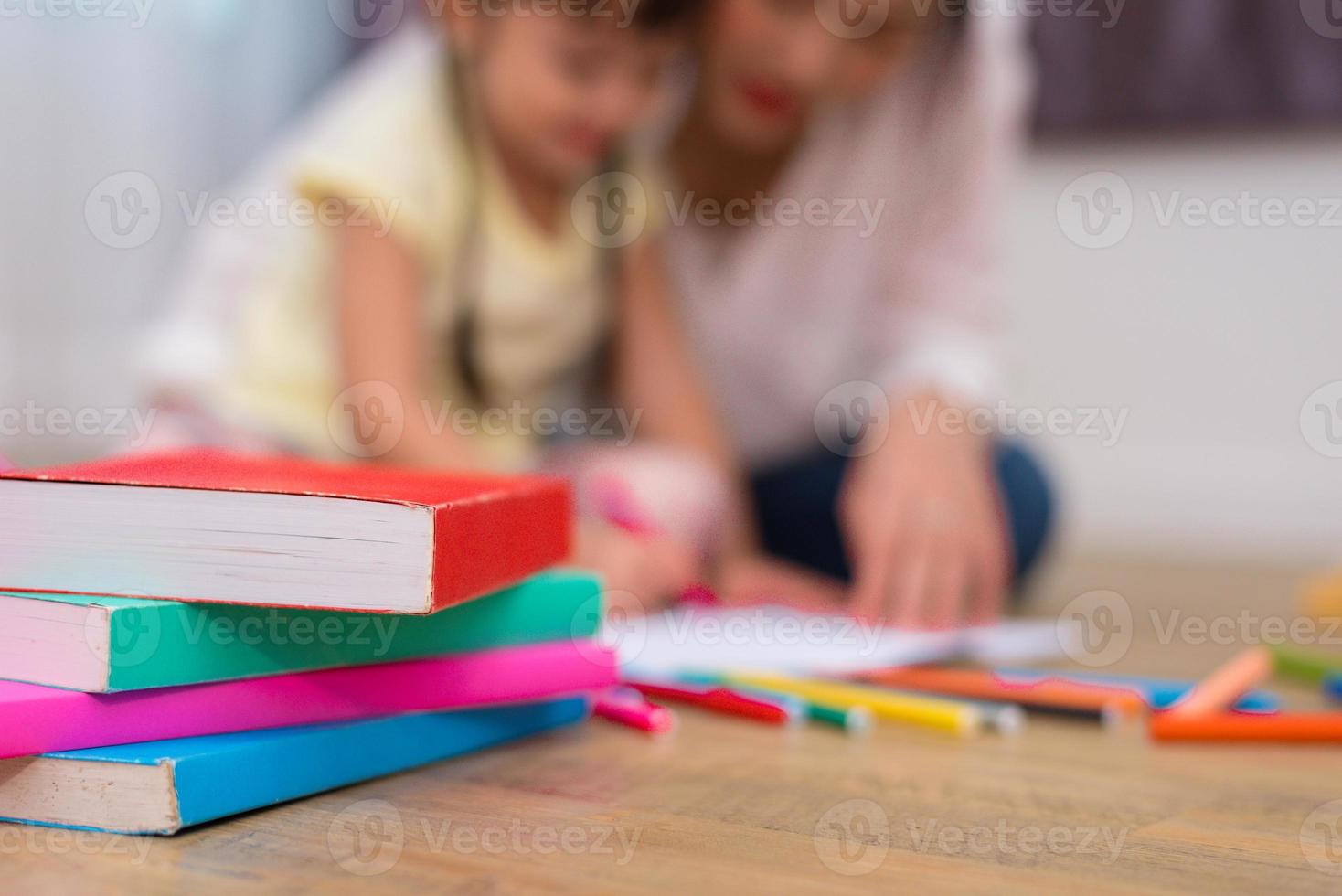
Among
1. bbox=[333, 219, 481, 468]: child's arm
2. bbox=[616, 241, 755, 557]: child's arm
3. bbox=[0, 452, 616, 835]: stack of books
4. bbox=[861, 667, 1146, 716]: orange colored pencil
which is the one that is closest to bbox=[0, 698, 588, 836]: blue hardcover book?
bbox=[0, 452, 616, 835]: stack of books

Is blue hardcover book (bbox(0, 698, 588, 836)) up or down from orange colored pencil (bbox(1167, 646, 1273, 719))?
up

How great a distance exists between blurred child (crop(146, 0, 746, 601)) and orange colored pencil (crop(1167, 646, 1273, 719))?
13.1 inches

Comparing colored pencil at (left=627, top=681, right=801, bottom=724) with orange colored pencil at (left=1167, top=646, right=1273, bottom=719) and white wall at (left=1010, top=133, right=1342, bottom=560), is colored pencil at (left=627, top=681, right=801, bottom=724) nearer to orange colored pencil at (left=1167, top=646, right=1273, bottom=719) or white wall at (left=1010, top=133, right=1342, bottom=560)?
orange colored pencil at (left=1167, top=646, right=1273, bottom=719)

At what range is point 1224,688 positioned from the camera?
0.59 metres

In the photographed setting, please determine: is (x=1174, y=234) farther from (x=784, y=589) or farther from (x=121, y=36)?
(x=121, y=36)

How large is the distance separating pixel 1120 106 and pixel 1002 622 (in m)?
1.14

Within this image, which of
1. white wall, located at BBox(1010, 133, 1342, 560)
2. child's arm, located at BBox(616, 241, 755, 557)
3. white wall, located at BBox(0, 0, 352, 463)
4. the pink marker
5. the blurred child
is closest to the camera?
the pink marker

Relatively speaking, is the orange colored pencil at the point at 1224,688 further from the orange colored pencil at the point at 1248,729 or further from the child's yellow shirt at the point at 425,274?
the child's yellow shirt at the point at 425,274

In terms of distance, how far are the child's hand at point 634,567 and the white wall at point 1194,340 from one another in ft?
3.40

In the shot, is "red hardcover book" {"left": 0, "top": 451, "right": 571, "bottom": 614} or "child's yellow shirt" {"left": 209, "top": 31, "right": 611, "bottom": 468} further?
"child's yellow shirt" {"left": 209, "top": 31, "right": 611, "bottom": 468}

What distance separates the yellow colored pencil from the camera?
546 millimetres

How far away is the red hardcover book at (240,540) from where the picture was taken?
0.37 m

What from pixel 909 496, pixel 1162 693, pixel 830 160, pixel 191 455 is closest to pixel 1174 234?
pixel 830 160

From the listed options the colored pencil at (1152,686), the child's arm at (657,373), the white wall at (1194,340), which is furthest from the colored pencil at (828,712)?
the white wall at (1194,340)
